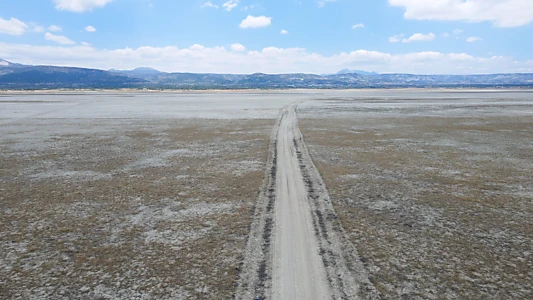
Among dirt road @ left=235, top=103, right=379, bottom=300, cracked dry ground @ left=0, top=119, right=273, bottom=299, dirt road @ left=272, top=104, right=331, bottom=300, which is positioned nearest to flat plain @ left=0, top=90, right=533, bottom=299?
cracked dry ground @ left=0, top=119, right=273, bottom=299

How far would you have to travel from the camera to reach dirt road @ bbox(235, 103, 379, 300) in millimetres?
7129

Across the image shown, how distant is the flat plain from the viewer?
7570 mm

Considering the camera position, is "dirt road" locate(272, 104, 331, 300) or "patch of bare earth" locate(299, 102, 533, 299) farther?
"patch of bare earth" locate(299, 102, 533, 299)

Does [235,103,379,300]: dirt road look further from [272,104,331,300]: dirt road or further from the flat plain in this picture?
the flat plain

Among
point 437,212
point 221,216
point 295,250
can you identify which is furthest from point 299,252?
point 437,212

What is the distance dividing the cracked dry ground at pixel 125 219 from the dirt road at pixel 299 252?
46 centimetres

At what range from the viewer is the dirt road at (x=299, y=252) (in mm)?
7129

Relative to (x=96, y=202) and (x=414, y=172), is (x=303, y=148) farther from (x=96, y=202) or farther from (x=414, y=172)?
(x=96, y=202)

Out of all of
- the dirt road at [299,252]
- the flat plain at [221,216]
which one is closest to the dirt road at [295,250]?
the dirt road at [299,252]

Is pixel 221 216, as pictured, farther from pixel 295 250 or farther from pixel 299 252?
pixel 299 252

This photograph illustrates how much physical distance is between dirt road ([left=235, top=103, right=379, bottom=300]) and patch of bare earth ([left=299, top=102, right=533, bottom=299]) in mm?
452

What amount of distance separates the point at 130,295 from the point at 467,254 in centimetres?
777

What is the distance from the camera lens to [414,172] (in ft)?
56.2

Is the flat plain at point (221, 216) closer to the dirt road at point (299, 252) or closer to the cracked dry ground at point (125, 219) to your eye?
the cracked dry ground at point (125, 219)
